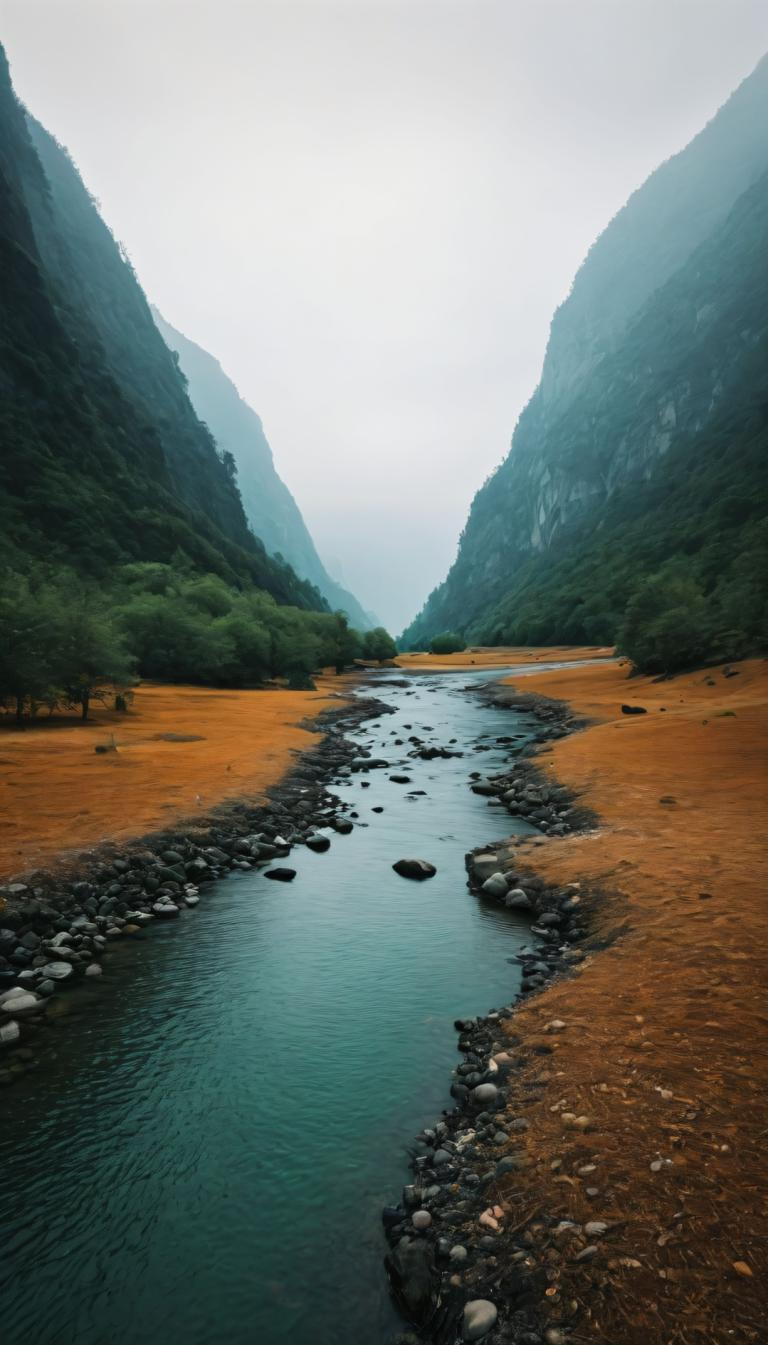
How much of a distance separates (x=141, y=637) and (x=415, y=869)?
64403mm

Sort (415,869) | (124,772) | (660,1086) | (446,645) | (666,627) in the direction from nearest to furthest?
(660,1086), (415,869), (124,772), (666,627), (446,645)

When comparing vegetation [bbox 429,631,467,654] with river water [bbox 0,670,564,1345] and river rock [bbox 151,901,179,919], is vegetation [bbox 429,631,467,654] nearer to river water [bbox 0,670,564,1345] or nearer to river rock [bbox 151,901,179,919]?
river water [bbox 0,670,564,1345]

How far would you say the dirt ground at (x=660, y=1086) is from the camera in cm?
536

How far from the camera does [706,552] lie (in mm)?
120562

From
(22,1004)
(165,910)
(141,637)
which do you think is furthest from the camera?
(141,637)

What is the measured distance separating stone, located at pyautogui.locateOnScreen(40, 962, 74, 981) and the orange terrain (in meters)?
3.41

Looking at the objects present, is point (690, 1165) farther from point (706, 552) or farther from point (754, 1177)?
point (706, 552)

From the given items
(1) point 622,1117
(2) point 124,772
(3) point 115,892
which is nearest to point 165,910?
(3) point 115,892

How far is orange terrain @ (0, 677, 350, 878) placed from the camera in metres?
18.0

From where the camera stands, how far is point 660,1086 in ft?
25.7

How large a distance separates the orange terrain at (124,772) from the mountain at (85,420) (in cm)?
4510

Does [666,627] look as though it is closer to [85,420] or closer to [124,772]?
[124,772]

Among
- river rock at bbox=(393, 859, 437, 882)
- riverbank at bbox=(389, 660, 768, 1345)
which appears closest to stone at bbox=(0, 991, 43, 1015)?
riverbank at bbox=(389, 660, 768, 1345)

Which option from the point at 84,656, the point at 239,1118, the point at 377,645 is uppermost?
the point at 377,645
